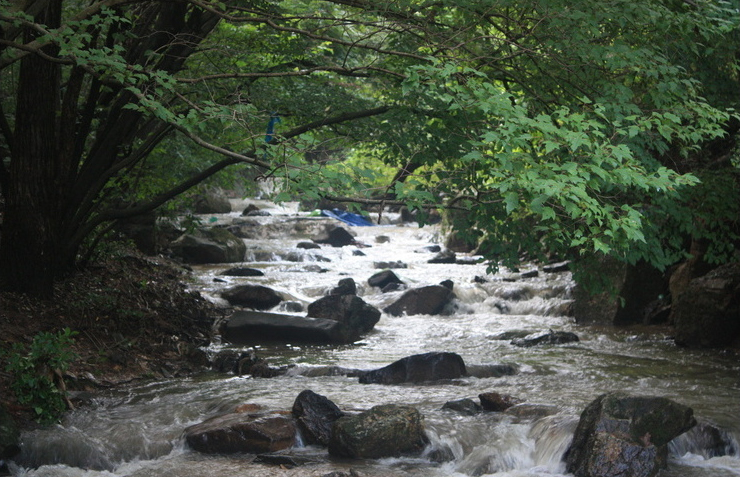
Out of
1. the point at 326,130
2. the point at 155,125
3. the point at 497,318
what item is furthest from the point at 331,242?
the point at 326,130

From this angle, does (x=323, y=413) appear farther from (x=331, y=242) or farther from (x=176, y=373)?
(x=331, y=242)

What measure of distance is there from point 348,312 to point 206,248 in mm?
7568

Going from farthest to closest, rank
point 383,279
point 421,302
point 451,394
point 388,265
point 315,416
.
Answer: point 388,265
point 383,279
point 421,302
point 451,394
point 315,416

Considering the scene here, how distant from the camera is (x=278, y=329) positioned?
41.5ft

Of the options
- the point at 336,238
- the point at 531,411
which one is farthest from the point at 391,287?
the point at 531,411

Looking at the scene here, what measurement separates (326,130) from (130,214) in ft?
9.70

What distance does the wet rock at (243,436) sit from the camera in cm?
700

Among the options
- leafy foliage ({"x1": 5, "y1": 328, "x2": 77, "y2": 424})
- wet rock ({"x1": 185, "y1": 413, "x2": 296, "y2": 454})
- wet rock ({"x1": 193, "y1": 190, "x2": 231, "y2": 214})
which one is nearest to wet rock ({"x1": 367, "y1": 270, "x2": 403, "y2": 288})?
wet rock ({"x1": 185, "y1": 413, "x2": 296, "y2": 454})

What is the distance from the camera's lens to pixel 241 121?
23.8ft

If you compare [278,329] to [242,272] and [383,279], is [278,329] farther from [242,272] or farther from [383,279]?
[242,272]

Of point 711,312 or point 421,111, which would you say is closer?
point 421,111

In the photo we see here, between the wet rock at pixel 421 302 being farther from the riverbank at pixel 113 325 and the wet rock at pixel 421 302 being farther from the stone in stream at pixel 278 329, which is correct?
the riverbank at pixel 113 325

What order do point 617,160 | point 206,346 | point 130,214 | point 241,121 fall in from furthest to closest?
point 206,346
point 130,214
point 241,121
point 617,160

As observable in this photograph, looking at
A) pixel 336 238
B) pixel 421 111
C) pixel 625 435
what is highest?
pixel 421 111
